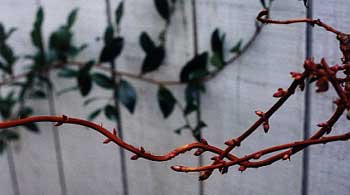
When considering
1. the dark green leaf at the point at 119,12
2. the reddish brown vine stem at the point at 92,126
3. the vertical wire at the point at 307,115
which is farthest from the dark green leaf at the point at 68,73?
the reddish brown vine stem at the point at 92,126

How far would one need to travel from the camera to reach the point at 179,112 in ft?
3.62

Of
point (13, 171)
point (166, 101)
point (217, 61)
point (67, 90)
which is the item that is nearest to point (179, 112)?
point (166, 101)

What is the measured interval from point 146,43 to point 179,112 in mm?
125

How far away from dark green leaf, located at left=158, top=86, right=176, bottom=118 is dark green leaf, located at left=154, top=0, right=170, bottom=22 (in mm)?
119

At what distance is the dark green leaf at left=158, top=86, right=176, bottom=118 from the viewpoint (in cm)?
110

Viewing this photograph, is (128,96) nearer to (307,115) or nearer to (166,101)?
(166,101)

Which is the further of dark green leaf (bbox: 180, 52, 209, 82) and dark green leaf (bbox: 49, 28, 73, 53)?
dark green leaf (bbox: 49, 28, 73, 53)

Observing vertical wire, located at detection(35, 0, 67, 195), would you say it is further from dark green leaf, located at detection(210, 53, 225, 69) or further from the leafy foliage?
dark green leaf, located at detection(210, 53, 225, 69)

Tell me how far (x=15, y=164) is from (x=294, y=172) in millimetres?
677

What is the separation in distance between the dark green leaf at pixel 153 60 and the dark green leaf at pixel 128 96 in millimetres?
47

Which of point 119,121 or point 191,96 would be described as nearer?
point 191,96

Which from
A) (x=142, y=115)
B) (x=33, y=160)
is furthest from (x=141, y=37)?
(x=33, y=160)

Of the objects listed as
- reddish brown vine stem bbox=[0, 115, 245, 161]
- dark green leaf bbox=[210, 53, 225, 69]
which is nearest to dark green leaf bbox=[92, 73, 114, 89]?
dark green leaf bbox=[210, 53, 225, 69]

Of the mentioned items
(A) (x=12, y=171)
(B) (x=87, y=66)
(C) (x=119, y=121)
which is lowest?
(A) (x=12, y=171)
